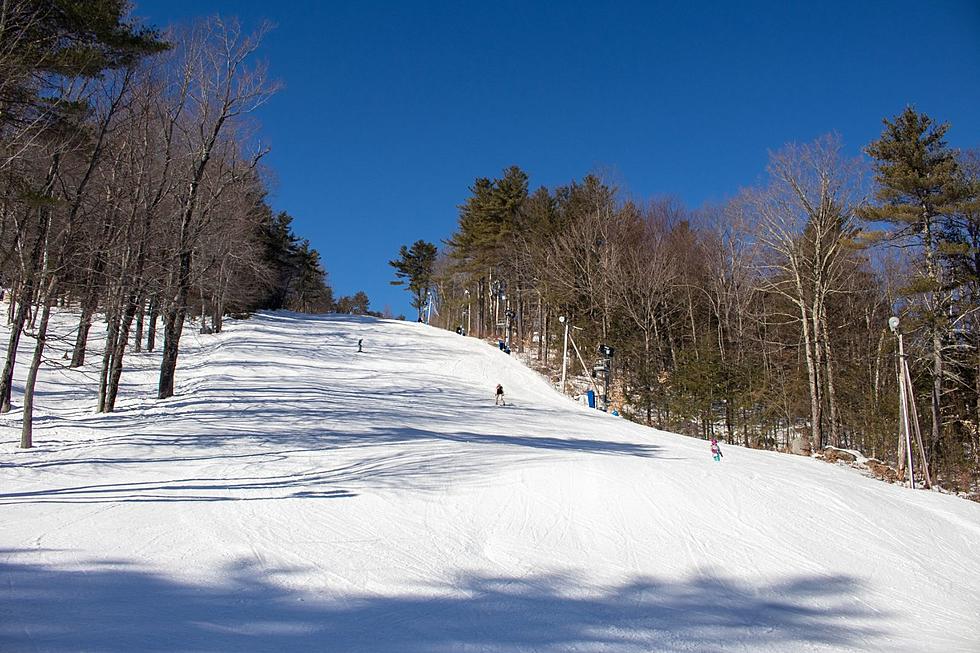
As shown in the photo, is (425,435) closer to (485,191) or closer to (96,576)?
(96,576)

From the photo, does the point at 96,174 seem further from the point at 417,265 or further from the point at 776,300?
the point at 417,265

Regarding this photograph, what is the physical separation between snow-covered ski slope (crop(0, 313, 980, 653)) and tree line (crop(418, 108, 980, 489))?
9556 mm

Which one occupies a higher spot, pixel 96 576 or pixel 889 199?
pixel 889 199

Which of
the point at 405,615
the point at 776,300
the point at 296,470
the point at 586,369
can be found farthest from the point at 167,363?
the point at 776,300

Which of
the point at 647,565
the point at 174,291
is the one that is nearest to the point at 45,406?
the point at 174,291

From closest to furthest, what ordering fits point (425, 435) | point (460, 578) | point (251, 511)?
point (460, 578)
point (251, 511)
point (425, 435)

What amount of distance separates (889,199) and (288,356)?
83.0 feet

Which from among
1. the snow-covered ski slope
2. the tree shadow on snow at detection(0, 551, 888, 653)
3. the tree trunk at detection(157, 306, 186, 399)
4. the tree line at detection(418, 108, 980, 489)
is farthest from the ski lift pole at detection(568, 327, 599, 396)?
the tree shadow on snow at detection(0, 551, 888, 653)

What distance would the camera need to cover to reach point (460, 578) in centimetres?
555

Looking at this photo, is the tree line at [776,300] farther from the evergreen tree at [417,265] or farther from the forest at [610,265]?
the evergreen tree at [417,265]

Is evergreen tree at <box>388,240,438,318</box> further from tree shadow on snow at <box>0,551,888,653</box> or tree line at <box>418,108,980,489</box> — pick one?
tree shadow on snow at <box>0,551,888,653</box>

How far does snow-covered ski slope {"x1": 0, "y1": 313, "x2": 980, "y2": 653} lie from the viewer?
4.39 m

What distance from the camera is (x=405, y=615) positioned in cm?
461

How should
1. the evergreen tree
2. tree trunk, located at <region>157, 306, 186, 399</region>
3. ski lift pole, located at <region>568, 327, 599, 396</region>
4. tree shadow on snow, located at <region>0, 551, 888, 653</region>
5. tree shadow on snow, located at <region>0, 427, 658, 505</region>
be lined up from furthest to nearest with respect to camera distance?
1. the evergreen tree
2. ski lift pole, located at <region>568, 327, 599, 396</region>
3. tree trunk, located at <region>157, 306, 186, 399</region>
4. tree shadow on snow, located at <region>0, 427, 658, 505</region>
5. tree shadow on snow, located at <region>0, 551, 888, 653</region>
